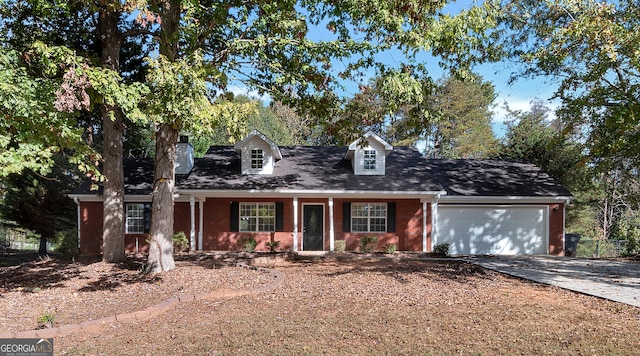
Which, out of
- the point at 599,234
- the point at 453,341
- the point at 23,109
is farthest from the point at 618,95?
the point at 599,234

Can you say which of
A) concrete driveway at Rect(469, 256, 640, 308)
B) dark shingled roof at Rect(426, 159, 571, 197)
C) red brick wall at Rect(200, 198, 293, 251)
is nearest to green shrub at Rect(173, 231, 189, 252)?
red brick wall at Rect(200, 198, 293, 251)

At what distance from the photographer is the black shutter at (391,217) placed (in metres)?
16.1

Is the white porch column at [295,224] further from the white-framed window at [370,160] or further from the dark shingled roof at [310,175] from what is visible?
the white-framed window at [370,160]

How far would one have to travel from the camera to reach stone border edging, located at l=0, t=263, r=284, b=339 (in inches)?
215

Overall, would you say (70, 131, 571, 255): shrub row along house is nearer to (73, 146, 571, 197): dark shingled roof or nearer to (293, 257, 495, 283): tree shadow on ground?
(73, 146, 571, 197): dark shingled roof

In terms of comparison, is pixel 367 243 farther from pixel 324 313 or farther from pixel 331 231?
pixel 324 313

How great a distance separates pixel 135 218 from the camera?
1611 centimetres

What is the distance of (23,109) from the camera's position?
5949 mm

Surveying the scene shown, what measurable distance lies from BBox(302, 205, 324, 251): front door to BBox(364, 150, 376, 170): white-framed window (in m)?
2.62

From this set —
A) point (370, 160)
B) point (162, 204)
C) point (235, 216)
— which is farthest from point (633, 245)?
point (162, 204)

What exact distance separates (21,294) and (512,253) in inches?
640

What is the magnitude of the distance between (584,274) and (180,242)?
13.1 meters

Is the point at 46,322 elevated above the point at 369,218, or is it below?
below

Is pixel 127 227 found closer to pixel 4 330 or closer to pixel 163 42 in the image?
pixel 163 42
